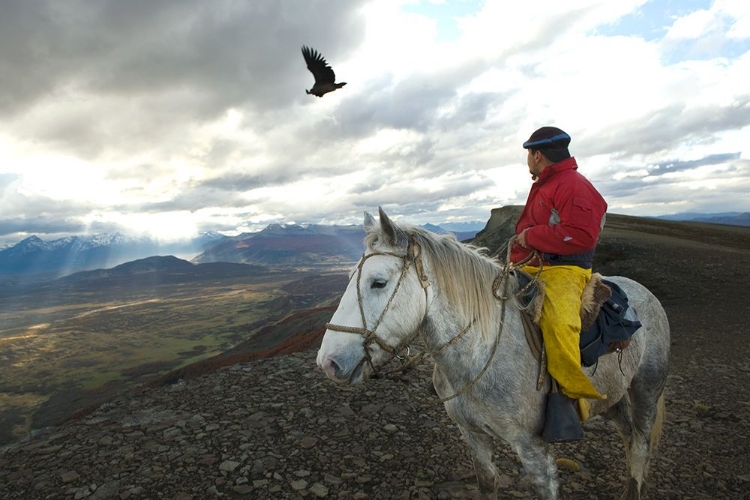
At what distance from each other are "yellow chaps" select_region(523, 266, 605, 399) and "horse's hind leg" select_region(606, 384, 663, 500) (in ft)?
7.67

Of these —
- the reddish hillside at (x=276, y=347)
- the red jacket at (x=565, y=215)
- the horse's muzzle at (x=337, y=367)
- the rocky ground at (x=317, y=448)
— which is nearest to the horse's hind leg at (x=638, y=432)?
the rocky ground at (x=317, y=448)

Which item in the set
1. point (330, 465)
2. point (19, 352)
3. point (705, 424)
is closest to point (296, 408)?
point (330, 465)

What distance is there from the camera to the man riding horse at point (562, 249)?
10.0ft

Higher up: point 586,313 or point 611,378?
point 586,313

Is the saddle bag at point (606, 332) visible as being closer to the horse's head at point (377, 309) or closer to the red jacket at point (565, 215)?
the red jacket at point (565, 215)

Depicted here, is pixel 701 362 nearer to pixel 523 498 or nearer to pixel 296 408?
pixel 523 498

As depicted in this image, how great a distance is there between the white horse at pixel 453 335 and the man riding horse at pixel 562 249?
0.72 ft

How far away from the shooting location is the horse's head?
104 inches

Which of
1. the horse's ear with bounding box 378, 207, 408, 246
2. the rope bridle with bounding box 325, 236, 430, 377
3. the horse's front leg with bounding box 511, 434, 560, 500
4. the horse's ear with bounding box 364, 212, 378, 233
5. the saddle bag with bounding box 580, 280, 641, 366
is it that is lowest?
the horse's front leg with bounding box 511, 434, 560, 500

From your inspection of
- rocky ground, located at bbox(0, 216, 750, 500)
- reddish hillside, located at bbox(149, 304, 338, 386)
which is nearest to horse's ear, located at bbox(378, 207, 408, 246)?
rocky ground, located at bbox(0, 216, 750, 500)

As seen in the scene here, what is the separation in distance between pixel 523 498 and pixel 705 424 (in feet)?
15.0

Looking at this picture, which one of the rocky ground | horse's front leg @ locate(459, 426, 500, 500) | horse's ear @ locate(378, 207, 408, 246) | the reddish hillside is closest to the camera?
horse's ear @ locate(378, 207, 408, 246)

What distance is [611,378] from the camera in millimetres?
4012

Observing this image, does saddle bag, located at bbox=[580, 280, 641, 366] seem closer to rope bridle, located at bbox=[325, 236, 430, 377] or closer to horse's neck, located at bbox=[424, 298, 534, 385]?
horse's neck, located at bbox=[424, 298, 534, 385]
